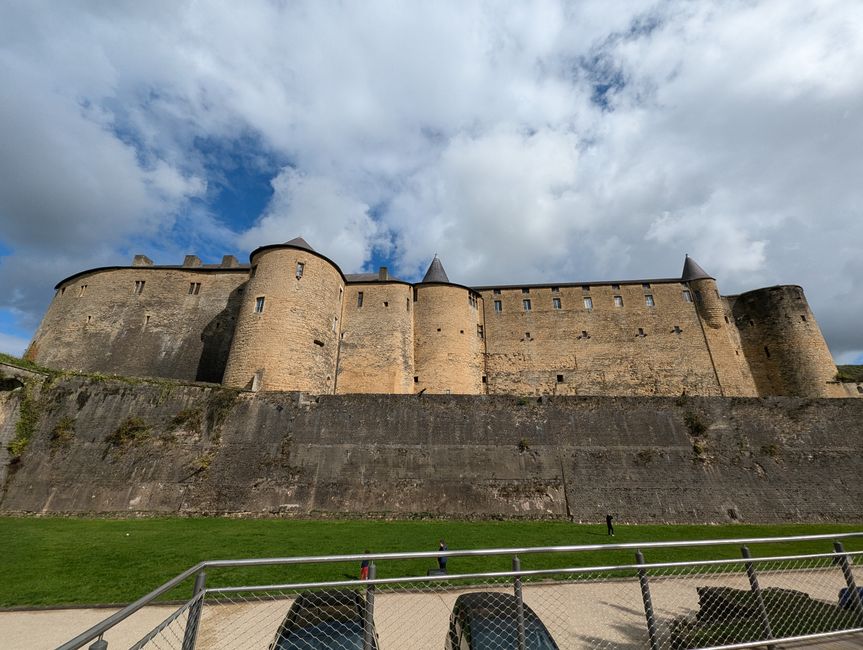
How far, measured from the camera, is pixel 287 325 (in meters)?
23.2

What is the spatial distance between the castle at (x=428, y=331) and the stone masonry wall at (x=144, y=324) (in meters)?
0.09

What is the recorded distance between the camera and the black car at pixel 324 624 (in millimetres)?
4047

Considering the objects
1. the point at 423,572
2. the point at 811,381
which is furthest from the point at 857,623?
the point at 811,381

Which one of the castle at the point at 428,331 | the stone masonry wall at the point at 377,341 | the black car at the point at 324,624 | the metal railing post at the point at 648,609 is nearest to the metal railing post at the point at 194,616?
the black car at the point at 324,624

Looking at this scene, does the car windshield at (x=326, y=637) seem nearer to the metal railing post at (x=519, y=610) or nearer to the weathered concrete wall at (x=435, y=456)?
the metal railing post at (x=519, y=610)

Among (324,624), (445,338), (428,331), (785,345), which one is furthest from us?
(785,345)

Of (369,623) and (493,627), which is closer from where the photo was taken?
(369,623)

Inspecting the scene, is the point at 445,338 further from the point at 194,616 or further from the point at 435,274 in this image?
the point at 194,616

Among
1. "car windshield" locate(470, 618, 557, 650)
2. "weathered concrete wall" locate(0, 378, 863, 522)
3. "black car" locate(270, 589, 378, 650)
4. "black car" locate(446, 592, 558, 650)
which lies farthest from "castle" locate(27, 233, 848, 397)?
"car windshield" locate(470, 618, 557, 650)

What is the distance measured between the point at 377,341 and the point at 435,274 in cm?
817

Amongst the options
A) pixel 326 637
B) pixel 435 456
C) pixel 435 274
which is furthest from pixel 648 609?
pixel 435 274

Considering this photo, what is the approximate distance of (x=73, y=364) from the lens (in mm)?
26766

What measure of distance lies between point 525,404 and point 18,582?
16.8 metres

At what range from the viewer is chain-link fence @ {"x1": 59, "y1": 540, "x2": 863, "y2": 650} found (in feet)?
12.1
